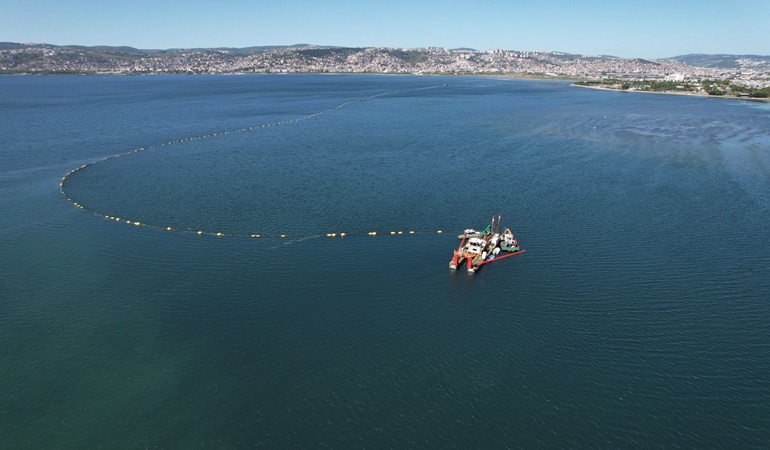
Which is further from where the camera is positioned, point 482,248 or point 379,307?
point 482,248

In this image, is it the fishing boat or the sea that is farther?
the fishing boat

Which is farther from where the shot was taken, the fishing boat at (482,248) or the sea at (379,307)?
the fishing boat at (482,248)

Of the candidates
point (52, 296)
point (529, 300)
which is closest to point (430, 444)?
point (529, 300)

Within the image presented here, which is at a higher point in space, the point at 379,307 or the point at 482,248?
the point at 482,248
